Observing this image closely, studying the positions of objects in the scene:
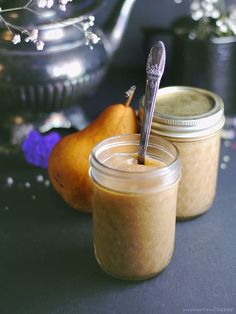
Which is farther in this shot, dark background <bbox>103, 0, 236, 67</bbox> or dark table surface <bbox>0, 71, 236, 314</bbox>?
dark background <bbox>103, 0, 236, 67</bbox>

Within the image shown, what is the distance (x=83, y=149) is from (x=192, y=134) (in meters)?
0.15

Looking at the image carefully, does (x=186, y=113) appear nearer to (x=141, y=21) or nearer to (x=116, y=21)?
(x=116, y=21)

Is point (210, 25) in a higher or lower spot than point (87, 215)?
higher

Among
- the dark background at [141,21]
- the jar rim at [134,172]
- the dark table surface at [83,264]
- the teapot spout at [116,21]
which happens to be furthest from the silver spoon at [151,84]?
the dark background at [141,21]

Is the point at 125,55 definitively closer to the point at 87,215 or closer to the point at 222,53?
the point at 222,53

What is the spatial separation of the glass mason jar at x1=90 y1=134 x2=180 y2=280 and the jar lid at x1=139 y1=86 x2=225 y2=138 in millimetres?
47

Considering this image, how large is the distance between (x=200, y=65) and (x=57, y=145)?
339mm

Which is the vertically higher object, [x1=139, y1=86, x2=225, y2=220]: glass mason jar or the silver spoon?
the silver spoon

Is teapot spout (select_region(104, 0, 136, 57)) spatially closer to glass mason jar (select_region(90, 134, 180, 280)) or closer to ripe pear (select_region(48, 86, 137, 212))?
ripe pear (select_region(48, 86, 137, 212))

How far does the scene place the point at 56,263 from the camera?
2.53 feet

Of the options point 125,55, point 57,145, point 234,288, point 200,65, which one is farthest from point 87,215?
point 125,55

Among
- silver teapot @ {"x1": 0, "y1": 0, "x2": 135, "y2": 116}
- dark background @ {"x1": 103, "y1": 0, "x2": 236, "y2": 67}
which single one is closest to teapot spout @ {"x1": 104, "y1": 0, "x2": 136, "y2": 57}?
silver teapot @ {"x1": 0, "y1": 0, "x2": 135, "y2": 116}

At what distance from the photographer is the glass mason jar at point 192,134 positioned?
2.58 feet

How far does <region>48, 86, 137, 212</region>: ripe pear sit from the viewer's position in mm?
829
